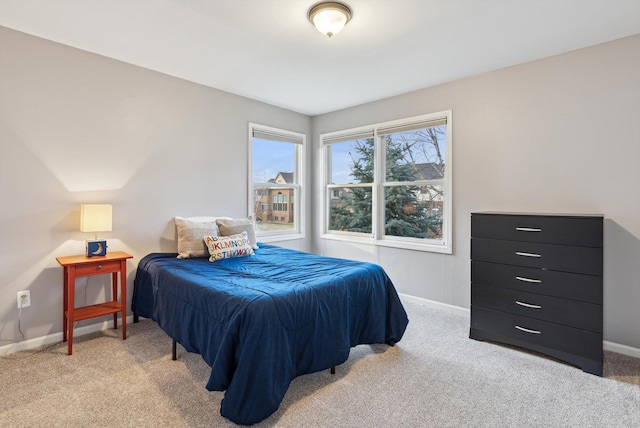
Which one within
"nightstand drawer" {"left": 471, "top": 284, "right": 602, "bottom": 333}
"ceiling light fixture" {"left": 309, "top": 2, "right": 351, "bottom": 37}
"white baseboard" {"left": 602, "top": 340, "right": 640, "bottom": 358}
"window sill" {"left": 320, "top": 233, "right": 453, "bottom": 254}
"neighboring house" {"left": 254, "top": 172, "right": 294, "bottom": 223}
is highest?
"ceiling light fixture" {"left": 309, "top": 2, "right": 351, "bottom": 37}

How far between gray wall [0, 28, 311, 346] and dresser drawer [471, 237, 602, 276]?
2775 mm

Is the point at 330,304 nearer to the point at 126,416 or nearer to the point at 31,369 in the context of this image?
the point at 126,416

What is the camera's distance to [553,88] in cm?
275

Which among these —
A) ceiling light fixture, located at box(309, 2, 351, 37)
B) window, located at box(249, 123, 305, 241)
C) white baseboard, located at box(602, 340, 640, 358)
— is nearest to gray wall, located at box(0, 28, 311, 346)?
window, located at box(249, 123, 305, 241)

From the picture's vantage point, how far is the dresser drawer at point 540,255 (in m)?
2.23

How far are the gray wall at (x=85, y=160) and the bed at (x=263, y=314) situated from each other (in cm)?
56

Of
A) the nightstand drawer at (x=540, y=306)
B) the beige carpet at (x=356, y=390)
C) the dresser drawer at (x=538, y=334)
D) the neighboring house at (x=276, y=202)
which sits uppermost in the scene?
the neighboring house at (x=276, y=202)

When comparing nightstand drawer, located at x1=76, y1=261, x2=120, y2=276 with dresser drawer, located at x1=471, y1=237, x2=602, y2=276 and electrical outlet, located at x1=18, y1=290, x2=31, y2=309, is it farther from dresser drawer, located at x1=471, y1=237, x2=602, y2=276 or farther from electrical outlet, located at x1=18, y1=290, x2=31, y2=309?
dresser drawer, located at x1=471, y1=237, x2=602, y2=276

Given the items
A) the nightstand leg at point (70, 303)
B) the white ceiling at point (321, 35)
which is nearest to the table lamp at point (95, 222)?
the nightstand leg at point (70, 303)

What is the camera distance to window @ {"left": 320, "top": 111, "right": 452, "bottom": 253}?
3.53m

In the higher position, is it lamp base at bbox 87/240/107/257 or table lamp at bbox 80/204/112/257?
table lamp at bbox 80/204/112/257

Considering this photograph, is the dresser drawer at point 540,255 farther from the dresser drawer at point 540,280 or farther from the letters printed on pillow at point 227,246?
the letters printed on pillow at point 227,246

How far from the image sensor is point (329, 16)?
211cm

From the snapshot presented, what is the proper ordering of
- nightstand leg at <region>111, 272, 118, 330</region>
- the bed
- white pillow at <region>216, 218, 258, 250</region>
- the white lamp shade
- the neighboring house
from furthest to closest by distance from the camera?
1. the neighboring house
2. white pillow at <region>216, 218, 258, 250</region>
3. nightstand leg at <region>111, 272, 118, 330</region>
4. the white lamp shade
5. the bed
